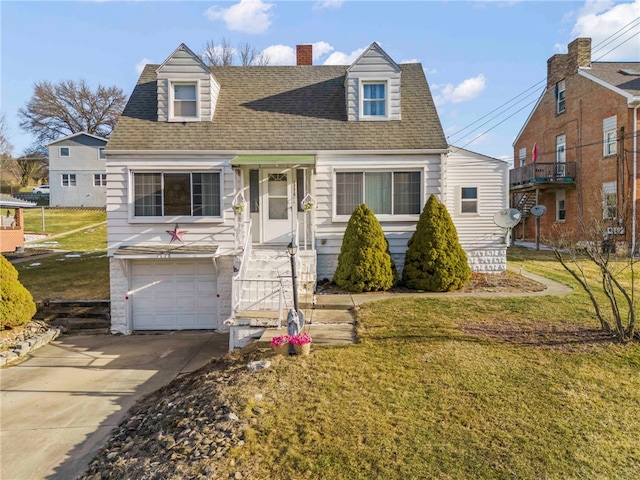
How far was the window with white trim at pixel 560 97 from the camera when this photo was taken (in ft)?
77.8

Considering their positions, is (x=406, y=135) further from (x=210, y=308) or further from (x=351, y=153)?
(x=210, y=308)

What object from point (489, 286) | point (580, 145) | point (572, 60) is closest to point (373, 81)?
point (489, 286)

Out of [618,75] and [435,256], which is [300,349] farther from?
[618,75]

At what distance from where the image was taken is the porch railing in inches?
890

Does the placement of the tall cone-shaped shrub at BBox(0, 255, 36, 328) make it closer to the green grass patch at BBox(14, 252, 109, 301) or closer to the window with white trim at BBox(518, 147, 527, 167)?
the green grass patch at BBox(14, 252, 109, 301)

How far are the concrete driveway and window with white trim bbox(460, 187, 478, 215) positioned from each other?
813 centimetres

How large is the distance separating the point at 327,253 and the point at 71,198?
34330mm

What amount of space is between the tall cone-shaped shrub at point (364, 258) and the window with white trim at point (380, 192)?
109 centimetres

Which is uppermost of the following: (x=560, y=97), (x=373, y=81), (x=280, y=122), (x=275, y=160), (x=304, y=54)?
(x=560, y=97)

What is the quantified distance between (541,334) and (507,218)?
18.1 ft

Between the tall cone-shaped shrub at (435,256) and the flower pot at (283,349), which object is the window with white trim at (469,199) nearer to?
the tall cone-shaped shrub at (435,256)

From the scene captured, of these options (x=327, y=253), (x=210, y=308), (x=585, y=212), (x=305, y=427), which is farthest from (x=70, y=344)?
(x=585, y=212)

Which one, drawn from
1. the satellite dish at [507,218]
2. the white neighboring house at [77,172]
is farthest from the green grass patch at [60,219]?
the satellite dish at [507,218]

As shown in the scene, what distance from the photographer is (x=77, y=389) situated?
25.3 feet
